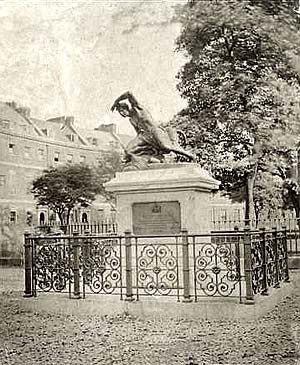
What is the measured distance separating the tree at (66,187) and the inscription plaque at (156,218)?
30.8 inches

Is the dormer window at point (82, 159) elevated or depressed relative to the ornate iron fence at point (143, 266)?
elevated

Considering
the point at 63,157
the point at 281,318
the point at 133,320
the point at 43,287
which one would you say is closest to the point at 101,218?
the point at 63,157

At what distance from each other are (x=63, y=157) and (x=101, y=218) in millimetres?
797

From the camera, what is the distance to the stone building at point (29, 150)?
3.63 m

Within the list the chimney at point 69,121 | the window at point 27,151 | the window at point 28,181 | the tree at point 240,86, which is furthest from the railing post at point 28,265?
the tree at point 240,86

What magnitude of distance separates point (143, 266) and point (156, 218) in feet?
1.14

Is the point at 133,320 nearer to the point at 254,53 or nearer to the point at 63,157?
the point at 63,157

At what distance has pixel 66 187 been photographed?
414cm

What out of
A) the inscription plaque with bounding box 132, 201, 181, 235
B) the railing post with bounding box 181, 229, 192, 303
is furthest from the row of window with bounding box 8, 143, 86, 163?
the railing post with bounding box 181, 229, 192, 303

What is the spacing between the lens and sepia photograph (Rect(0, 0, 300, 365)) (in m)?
2.57

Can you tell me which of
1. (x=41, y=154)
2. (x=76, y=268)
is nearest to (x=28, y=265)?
(x=76, y=268)

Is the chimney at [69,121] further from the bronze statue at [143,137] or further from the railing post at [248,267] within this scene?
the railing post at [248,267]

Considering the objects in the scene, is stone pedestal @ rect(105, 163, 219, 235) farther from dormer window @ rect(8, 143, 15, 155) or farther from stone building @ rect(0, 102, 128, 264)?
dormer window @ rect(8, 143, 15, 155)

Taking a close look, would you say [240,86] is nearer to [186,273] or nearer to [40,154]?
[40,154]
